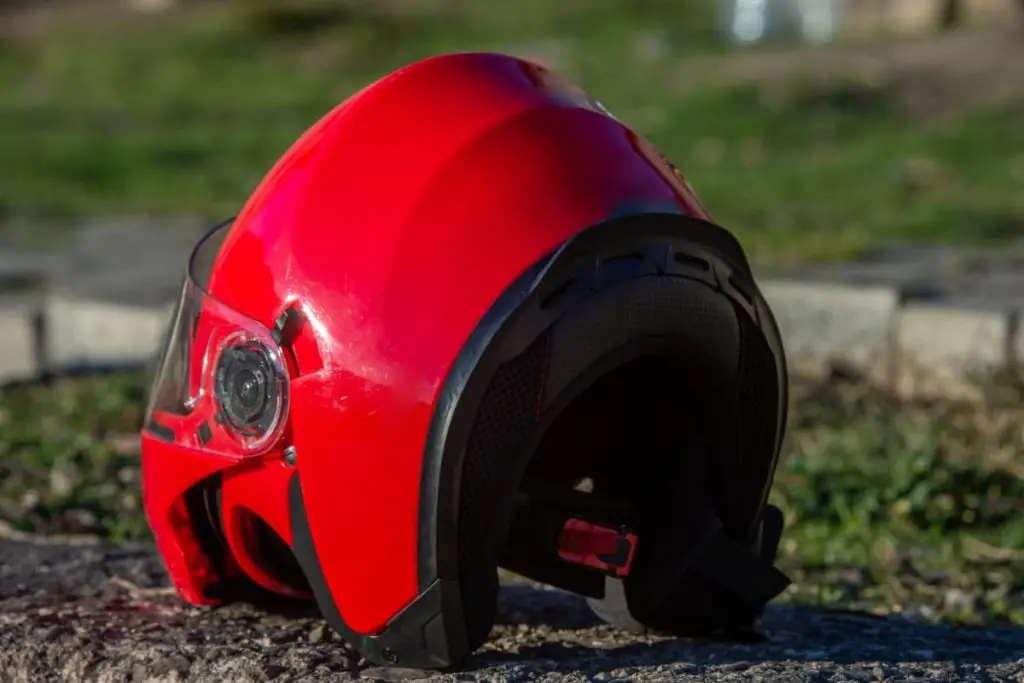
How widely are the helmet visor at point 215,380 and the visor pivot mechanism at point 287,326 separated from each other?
1 cm

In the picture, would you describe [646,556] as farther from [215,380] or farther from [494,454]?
[215,380]

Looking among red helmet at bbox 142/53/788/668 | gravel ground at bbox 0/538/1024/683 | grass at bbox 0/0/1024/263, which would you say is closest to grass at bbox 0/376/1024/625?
gravel ground at bbox 0/538/1024/683

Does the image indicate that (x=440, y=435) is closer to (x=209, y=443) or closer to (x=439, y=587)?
(x=439, y=587)

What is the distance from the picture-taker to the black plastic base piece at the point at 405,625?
7.53 feet

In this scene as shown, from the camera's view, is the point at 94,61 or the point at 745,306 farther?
the point at 94,61

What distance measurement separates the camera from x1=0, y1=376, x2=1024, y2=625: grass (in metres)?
3.47

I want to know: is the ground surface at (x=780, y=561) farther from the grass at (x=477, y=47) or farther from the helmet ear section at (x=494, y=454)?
the grass at (x=477, y=47)

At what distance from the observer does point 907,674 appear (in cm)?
242

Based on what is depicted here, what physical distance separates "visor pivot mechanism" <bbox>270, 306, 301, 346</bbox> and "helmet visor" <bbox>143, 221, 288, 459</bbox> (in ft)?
0.05

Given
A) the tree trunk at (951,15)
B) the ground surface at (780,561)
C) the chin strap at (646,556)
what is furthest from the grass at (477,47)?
the chin strap at (646,556)

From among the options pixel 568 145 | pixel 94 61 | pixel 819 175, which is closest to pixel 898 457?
pixel 568 145

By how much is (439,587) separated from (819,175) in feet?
20.5

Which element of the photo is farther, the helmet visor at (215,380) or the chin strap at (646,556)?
the chin strap at (646,556)

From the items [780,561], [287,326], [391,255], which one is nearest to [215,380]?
[287,326]
